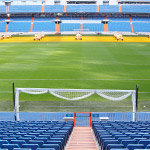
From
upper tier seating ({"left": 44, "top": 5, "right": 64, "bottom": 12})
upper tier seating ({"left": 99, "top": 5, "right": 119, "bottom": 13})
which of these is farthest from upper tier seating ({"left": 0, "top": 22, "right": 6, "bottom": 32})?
upper tier seating ({"left": 99, "top": 5, "right": 119, "bottom": 13})

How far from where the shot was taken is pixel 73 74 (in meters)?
27.9

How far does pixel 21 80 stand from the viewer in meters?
25.3

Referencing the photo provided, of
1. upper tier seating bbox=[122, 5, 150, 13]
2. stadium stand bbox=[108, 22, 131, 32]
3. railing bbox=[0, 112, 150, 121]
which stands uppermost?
upper tier seating bbox=[122, 5, 150, 13]

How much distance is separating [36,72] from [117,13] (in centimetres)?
7106

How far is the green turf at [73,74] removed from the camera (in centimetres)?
1932

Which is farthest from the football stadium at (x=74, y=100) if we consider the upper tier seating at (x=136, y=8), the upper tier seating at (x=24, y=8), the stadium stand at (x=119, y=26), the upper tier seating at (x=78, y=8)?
the upper tier seating at (x=24, y=8)

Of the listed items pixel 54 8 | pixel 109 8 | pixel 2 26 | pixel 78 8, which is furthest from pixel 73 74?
pixel 54 8

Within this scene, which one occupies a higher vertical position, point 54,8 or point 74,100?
point 54,8

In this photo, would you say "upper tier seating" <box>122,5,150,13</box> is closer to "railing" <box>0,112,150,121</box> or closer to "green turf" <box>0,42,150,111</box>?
"green turf" <box>0,42,150,111</box>

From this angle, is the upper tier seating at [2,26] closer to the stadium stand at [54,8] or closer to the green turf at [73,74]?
the stadium stand at [54,8]

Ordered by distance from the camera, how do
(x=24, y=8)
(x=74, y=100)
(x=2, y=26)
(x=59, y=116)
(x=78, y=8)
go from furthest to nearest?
(x=24, y=8) < (x=78, y=8) < (x=2, y=26) < (x=74, y=100) < (x=59, y=116)

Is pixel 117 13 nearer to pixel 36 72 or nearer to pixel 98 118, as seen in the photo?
pixel 36 72

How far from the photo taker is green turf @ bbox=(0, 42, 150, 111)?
63.4ft

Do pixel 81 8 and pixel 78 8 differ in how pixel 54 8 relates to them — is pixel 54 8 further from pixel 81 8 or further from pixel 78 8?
pixel 81 8
